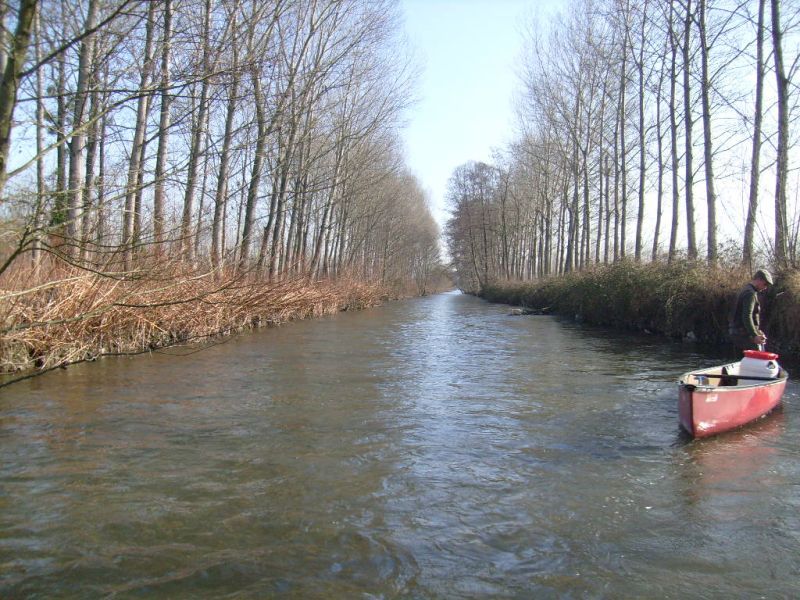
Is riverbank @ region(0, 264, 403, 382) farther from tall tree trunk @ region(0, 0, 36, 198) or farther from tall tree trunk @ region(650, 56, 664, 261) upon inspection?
tall tree trunk @ region(650, 56, 664, 261)

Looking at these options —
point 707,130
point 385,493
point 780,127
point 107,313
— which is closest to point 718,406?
point 385,493

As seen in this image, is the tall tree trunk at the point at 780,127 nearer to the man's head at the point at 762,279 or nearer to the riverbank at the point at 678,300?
the riverbank at the point at 678,300

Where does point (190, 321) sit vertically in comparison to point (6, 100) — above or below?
below

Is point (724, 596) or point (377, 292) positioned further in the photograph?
point (377, 292)

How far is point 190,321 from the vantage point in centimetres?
1288

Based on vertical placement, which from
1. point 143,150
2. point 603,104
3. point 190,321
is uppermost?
point 603,104

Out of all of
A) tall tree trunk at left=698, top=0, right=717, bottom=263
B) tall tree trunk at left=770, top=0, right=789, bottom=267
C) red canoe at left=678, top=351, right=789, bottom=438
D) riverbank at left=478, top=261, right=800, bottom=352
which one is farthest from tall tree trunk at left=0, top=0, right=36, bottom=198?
tall tree trunk at left=698, top=0, right=717, bottom=263

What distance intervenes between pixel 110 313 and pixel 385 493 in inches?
291

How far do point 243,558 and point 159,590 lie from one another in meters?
0.51

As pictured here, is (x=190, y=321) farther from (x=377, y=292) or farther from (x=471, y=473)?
(x=377, y=292)

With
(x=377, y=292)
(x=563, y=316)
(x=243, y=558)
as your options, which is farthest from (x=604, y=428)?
(x=377, y=292)

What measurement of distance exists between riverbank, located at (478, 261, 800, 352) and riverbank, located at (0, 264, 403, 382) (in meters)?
10.3

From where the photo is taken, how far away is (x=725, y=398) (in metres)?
6.26

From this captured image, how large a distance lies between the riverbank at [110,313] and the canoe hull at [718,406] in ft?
15.3
